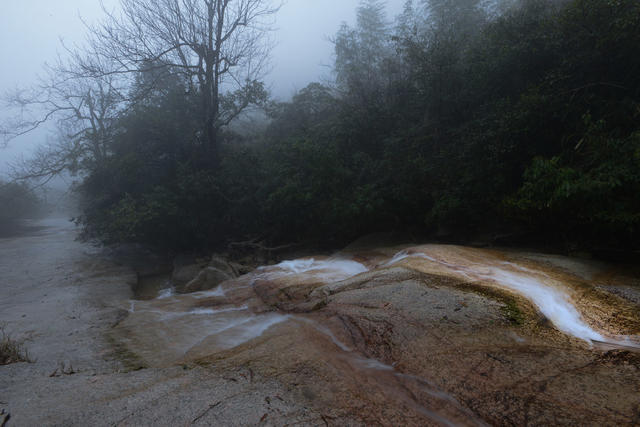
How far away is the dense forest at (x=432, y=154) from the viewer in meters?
5.84

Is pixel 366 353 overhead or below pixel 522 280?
below

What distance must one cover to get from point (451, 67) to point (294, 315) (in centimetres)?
894

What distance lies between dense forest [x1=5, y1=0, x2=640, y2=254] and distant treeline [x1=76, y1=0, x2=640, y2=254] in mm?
39

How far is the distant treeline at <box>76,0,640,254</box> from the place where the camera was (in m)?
5.80

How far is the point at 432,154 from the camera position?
9039 mm

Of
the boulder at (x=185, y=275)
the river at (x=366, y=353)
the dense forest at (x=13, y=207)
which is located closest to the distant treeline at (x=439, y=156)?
the river at (x=366, y=353)

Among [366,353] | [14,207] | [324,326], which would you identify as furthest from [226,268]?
[14,207]

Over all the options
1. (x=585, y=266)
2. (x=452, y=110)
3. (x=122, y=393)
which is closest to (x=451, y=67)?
(x=452, y=110)

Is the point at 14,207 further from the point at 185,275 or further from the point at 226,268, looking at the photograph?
the point at 226,268

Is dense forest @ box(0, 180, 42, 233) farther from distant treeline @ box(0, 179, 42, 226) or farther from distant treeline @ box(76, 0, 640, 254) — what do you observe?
distant treeline @ box(76, 0, 640, 254)

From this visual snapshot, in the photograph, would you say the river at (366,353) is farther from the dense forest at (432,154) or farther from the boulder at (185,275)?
the boulder at (185,275)

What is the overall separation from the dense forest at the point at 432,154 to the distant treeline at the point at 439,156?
0.04m

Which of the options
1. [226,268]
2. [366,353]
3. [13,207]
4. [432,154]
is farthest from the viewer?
[13,207]

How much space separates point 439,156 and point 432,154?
1.90ft
